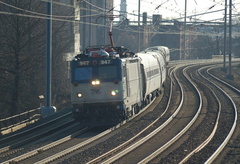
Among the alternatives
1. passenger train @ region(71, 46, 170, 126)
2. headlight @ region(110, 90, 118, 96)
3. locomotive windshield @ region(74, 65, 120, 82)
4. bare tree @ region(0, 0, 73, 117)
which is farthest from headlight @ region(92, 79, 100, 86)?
bare tree @ region(0, 0, 73, 117)

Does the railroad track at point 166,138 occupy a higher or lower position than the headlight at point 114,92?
lower

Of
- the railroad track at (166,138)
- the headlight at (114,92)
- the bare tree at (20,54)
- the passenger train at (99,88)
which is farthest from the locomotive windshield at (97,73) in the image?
the bare tree at (20,54)

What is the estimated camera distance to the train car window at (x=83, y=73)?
19.1m

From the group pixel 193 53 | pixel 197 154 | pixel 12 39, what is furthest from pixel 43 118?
pixel 193 53

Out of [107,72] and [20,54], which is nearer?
[107,72]

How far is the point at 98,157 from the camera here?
13.6m

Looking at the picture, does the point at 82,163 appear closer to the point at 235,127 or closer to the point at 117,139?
the point at 117,139

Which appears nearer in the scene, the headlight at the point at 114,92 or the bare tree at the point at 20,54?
the headlight at the point at 114,92

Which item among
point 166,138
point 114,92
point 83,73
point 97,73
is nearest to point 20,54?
point 83,73

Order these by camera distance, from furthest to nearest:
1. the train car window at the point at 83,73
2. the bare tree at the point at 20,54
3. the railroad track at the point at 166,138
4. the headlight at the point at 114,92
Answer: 1. the bare tree at the point at 20,54
2. the train car window at the point at 83,73
3. the headlight at the point at 114,92
4. the railroad track at the point at 166,138

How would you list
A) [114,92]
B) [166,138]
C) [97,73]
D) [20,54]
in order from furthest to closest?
1. [20,54]
2. [97,73]
3. [114,92]
4. [166,138]

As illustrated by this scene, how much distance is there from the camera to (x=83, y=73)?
19172mm

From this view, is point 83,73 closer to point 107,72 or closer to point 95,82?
point 95,82

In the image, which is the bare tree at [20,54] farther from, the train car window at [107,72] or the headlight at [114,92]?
the headlight at [114,92]
